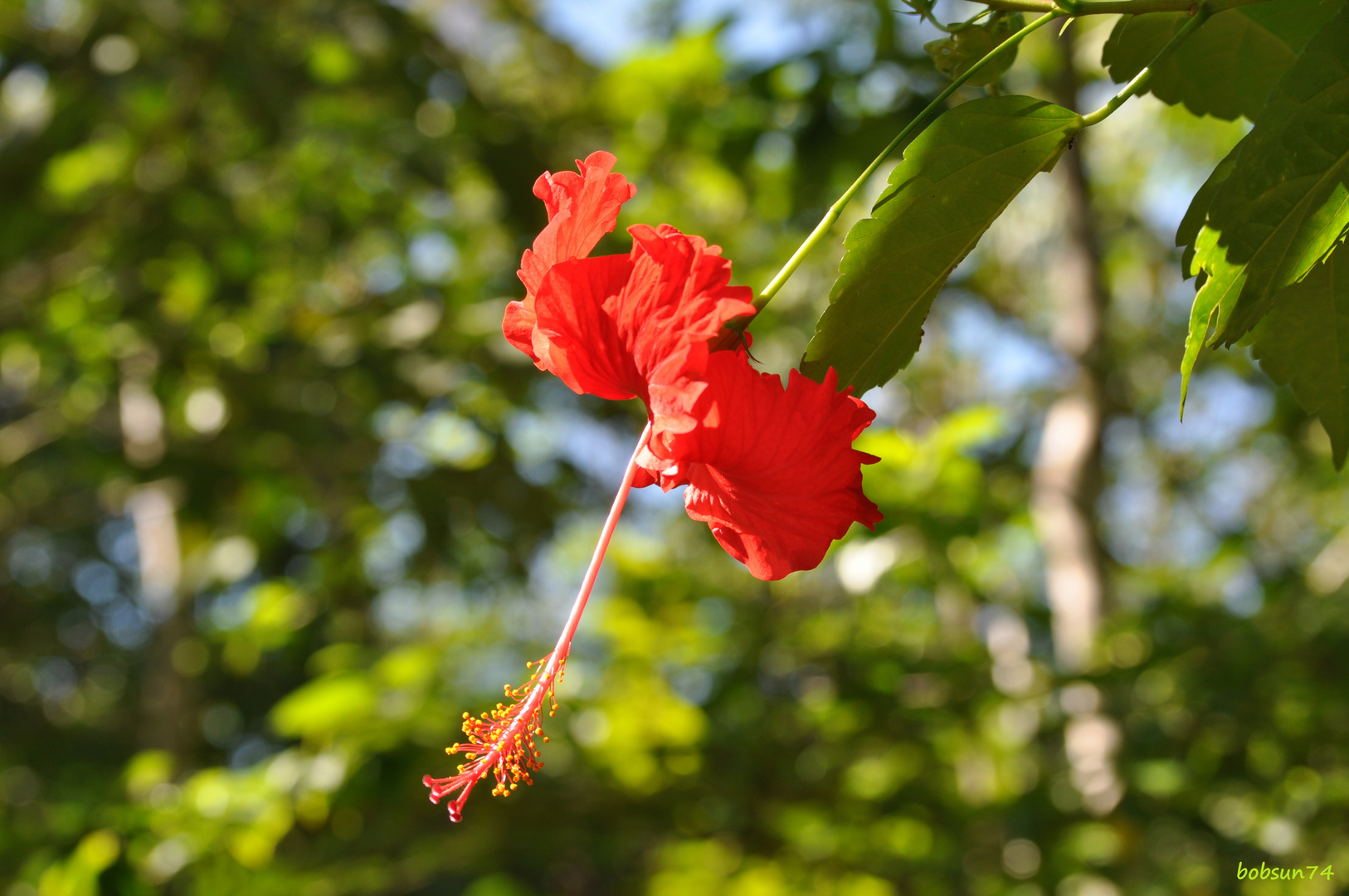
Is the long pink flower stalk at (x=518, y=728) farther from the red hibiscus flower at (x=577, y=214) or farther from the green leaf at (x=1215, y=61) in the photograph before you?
the green leaf at (x=1215, y=61)

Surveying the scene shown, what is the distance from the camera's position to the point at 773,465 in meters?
0.49

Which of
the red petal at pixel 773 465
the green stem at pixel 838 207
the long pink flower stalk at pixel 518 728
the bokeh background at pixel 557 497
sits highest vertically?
the green stem at pixel 838 207

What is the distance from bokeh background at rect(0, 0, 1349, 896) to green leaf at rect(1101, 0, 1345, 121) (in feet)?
2.03

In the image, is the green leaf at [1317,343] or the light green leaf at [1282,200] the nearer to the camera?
the light green leaf at [1282,200]

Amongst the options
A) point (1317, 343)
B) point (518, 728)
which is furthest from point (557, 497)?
point (1317, 343)

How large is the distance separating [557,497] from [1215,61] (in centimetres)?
243

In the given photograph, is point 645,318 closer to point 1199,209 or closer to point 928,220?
point 928,220

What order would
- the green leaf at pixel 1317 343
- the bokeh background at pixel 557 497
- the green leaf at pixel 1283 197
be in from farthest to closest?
the bokeh background at pixel 557 497 → the green leaf at pixel 1317 343 → the green leaf at pixel 1283 197

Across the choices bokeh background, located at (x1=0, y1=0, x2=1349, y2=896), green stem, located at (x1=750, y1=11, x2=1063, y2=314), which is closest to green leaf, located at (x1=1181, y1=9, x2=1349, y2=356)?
green stem, located at (x1=750, y1=11, x2=1063, y2=314)

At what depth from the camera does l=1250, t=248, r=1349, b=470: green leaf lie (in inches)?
21.0

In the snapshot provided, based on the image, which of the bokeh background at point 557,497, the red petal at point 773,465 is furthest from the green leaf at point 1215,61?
the bokeh background at point 557,497

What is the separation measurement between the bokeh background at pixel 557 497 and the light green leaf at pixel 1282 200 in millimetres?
787

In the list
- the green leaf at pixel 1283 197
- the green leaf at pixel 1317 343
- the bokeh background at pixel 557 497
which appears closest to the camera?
the green leaf at pixel 1283 197

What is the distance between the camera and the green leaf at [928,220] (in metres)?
0.48
